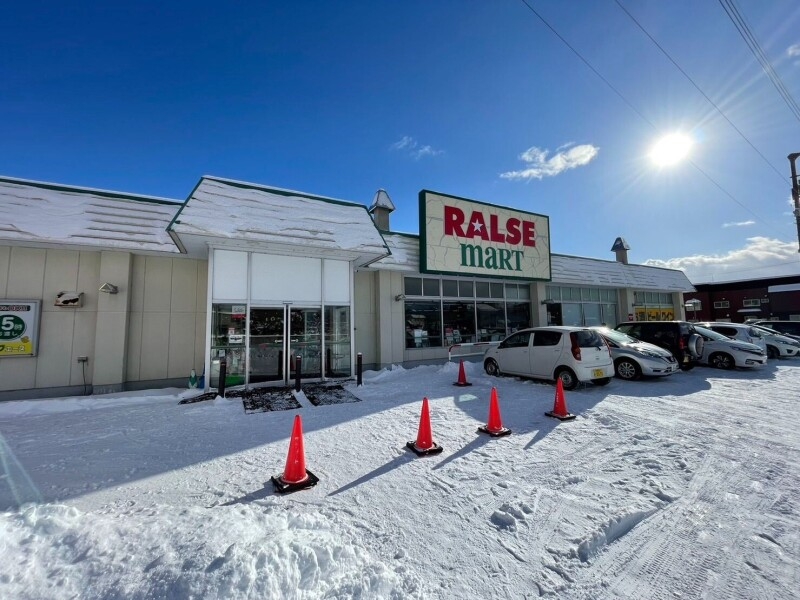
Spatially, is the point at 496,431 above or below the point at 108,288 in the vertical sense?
below

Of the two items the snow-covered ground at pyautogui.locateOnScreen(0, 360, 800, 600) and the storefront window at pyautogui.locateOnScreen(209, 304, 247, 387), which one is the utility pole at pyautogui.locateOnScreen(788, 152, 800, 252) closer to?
the snow-covered ground at pyautogui.locateOnScreen(0, 360, 800, 600)

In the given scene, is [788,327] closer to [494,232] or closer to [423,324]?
[494,232]

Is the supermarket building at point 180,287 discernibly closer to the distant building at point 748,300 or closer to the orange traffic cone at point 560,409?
the orange traffic cone at point 560,409

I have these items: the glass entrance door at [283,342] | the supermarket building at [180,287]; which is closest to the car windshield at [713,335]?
the supermarket building at [180,287]

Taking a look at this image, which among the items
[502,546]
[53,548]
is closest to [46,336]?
[53,548]

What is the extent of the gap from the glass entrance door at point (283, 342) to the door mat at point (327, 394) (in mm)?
883

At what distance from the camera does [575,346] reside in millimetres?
8703

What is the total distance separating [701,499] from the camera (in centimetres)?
367

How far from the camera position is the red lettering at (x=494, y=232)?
14.9 metres

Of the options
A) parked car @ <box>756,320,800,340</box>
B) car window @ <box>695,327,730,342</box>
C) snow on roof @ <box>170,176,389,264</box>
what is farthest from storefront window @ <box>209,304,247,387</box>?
parked car @ <box>756,320,800,340</box>

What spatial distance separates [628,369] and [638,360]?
395mm

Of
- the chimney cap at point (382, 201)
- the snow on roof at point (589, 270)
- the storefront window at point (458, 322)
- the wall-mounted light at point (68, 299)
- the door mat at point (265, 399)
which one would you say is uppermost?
the chimney cap at point (382, 201)

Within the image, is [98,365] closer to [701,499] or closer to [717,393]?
[701,499]

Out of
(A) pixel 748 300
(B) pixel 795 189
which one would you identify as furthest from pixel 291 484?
(A) pixel 748 300
